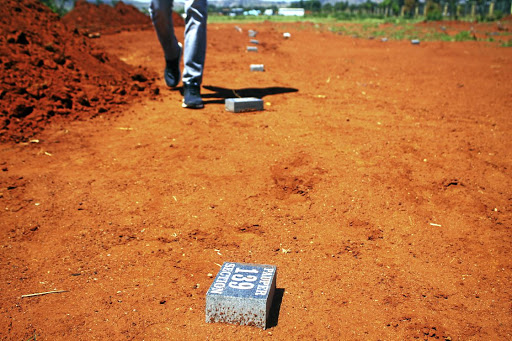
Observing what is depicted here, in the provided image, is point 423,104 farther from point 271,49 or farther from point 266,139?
point 271,49

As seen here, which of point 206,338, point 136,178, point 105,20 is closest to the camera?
point 206,338

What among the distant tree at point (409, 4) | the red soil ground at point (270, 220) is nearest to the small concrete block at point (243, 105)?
the red soil ground at point (270, 220)

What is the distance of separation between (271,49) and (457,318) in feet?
31.0

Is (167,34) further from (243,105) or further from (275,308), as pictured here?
(275,308)

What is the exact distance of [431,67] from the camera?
7.80 meters

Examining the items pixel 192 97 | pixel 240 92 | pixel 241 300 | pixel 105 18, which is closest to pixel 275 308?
pixel 241 300

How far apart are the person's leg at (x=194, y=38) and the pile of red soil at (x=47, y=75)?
791 millimetres

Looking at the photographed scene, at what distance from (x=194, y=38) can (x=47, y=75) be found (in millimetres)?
1667

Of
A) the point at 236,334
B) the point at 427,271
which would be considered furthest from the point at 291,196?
the point at 236,334

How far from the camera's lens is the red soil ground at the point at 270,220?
1.89 metres

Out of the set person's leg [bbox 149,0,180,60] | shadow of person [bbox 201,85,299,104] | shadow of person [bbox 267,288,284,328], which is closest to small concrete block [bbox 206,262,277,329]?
shadow of person [bbox 267,288,284,328]

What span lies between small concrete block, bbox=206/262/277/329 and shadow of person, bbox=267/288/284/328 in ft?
0.13

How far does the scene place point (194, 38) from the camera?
463 cm

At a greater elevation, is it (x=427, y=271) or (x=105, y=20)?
(x=105, y=20)
